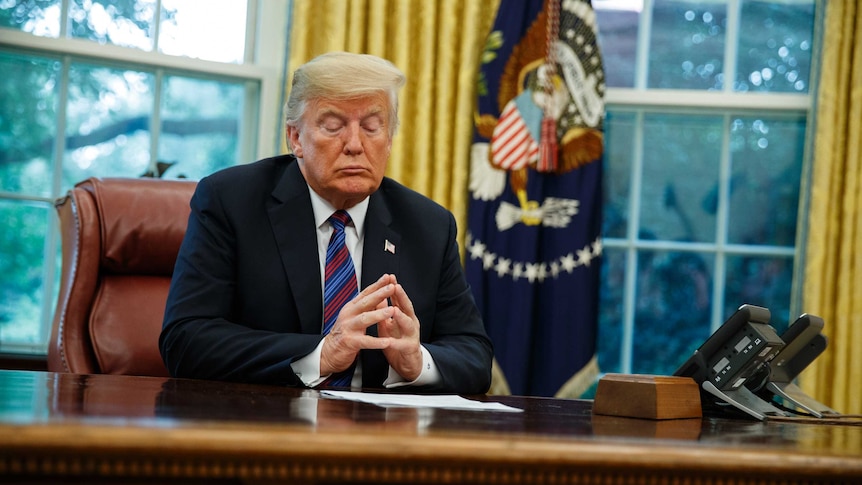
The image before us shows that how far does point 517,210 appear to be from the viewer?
10.7 feet

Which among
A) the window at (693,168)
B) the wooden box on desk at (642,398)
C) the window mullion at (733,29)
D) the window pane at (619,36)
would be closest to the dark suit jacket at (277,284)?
the wooden box on desk at (642,398)

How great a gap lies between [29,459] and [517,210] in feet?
8.45

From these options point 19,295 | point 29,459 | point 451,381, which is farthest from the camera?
point 19,295

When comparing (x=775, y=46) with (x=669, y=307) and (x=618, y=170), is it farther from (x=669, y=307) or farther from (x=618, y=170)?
(x=669, y=307)

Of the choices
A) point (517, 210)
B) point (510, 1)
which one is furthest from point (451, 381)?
point (510, 1)

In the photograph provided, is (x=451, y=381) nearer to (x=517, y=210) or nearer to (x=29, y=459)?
(x=29, y=459)

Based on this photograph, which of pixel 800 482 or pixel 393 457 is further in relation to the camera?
pixel 800 482

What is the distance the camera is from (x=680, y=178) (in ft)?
11.7

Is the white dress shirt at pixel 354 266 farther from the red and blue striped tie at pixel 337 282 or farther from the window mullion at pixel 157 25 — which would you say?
the window mullion at pixel 157 25

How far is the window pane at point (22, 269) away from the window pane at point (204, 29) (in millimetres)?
743

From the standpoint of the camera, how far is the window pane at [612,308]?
356 cm

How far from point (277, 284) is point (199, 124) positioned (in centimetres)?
162

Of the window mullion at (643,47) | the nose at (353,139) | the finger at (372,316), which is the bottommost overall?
the finger at (372,316)

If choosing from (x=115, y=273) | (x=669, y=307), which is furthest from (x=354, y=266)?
(x=669, y=307)
